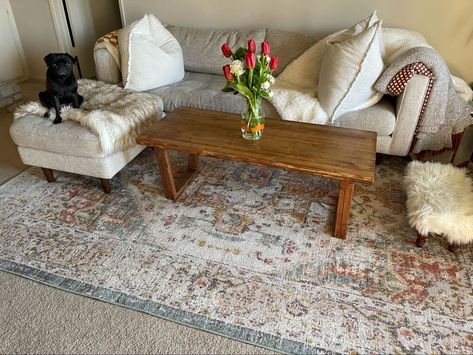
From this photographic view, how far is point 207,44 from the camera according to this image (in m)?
3.10

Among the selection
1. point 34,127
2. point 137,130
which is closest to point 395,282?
point 137,130

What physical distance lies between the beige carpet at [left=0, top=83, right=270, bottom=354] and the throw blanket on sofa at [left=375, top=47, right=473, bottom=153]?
172 cm

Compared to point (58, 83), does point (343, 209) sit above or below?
below

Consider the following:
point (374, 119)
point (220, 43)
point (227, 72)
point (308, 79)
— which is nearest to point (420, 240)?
point (374, 119)

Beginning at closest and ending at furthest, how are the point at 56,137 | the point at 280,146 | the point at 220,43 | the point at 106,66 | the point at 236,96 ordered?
the point at 280,146
the point at 56,137
the point at 236,96
the point at 106,66
the point at 220,43

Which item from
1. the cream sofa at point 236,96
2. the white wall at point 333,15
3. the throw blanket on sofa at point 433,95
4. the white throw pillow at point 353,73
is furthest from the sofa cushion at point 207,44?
the throw blanket on sofa at point 433,95

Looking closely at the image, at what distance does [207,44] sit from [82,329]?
2.41 meters

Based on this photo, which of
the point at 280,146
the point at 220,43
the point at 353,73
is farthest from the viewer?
the point at 220,43

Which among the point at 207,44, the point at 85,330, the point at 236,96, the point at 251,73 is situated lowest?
the point at 85,330

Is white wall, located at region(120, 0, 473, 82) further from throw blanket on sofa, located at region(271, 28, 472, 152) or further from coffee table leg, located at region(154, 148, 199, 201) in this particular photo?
coffee table leg, located at region(154, 148, 199, 201)

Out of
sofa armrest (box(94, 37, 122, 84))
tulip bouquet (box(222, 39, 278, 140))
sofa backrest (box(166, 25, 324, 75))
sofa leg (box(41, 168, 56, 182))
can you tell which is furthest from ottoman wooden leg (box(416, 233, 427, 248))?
sofa armrest (box(94, 37, 122, 84))

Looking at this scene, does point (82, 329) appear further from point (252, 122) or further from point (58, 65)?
point (58, 65)

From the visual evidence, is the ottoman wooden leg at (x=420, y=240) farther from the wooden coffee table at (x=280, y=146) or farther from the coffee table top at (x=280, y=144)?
the coffee table top at (x=280, y=144)

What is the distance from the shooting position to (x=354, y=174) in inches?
66.1
